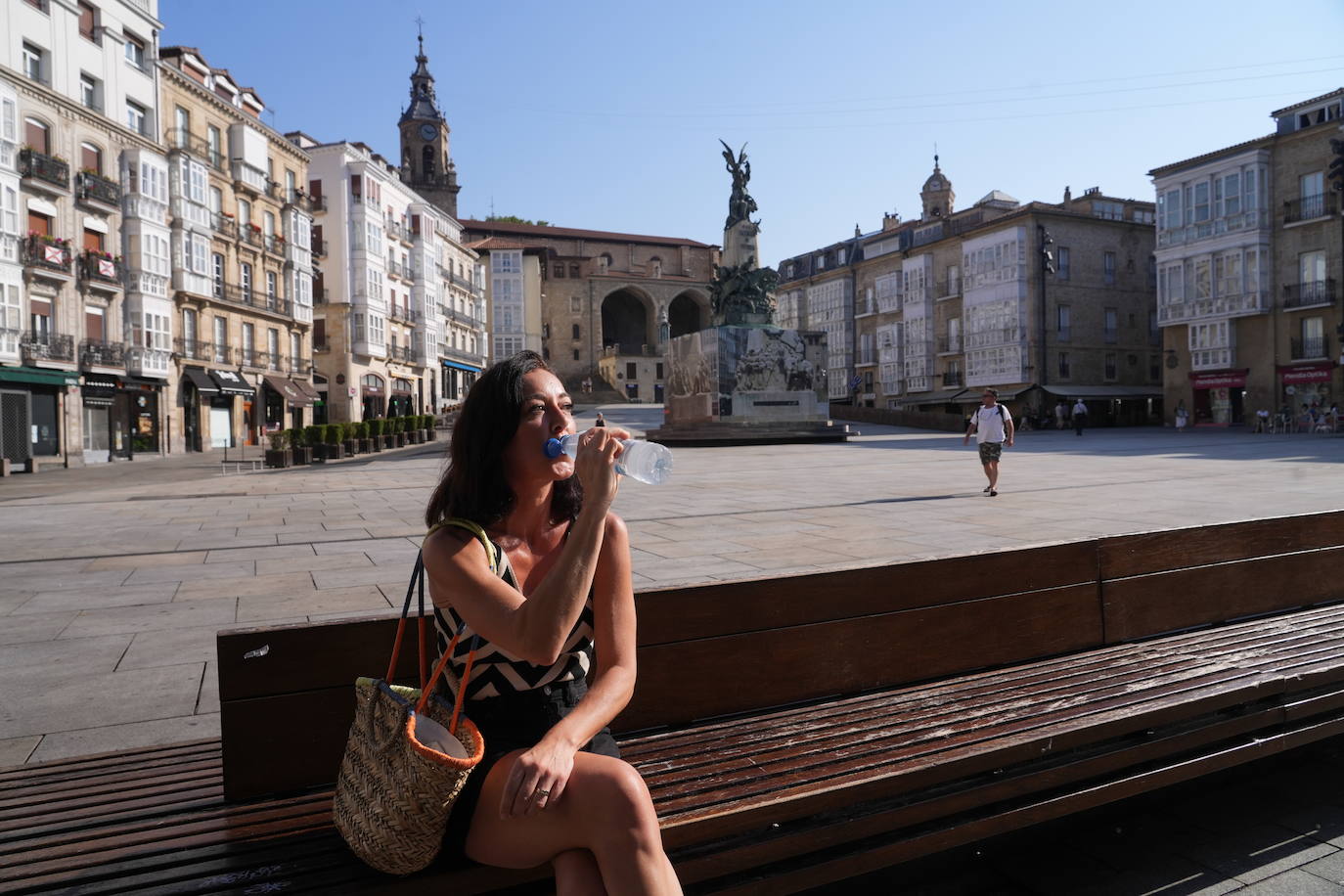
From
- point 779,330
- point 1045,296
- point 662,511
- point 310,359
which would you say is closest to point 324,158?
point 310,359

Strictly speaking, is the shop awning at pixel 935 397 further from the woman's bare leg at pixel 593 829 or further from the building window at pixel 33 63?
the woman's bare leg at pixel 593 829

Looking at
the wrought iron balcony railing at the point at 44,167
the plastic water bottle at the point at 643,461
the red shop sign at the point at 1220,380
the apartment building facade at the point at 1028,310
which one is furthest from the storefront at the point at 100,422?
the red shop sign at the point at 1220,380

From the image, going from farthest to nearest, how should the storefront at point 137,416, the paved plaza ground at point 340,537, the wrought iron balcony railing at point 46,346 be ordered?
the storefront at point 137,416 → the wrought iron balcony railing at point 46,346 → the paved plaza ground at point 340,537

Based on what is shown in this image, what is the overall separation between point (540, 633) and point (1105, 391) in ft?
195

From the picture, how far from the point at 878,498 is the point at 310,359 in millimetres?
43585

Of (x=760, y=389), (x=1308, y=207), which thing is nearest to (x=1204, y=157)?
(x=1308, y=207)

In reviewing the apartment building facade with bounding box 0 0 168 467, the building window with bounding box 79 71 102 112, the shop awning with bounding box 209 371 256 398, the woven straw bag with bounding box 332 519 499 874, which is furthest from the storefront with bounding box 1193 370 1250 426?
the woven straw bag with bounding box 332 519 499 874

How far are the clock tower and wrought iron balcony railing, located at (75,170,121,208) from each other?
49.4m

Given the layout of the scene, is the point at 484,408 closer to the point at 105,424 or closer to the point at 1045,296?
the point at 105,424

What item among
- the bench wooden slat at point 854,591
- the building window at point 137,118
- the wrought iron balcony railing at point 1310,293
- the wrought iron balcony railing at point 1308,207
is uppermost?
the building window at point 137,118

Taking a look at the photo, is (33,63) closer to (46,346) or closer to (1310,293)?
(46,346)

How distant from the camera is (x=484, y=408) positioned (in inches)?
95.0

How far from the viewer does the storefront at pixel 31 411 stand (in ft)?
95.1

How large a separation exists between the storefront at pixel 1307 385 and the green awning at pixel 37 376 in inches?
1915
